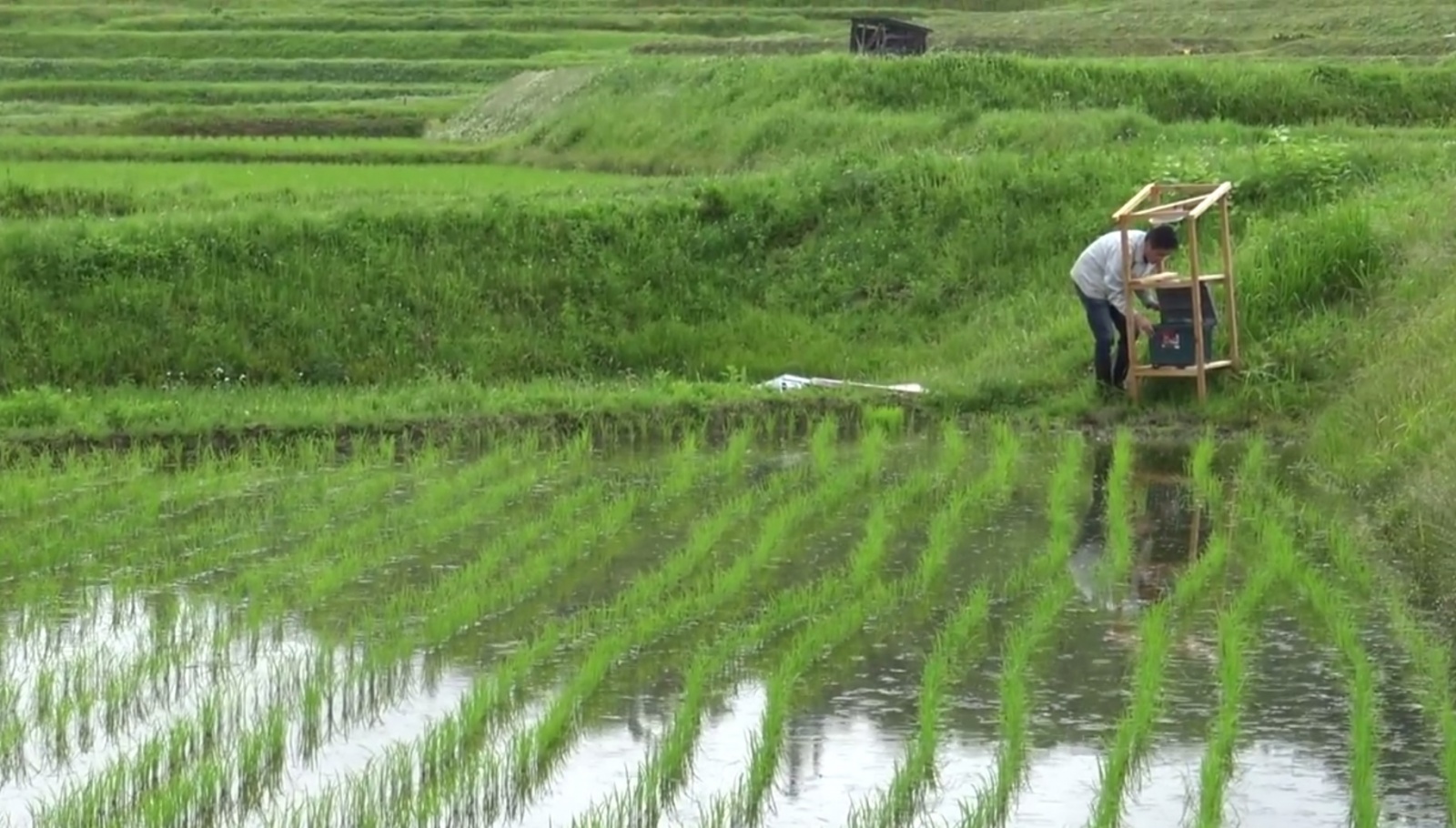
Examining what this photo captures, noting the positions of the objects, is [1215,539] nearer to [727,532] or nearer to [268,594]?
[727,532]

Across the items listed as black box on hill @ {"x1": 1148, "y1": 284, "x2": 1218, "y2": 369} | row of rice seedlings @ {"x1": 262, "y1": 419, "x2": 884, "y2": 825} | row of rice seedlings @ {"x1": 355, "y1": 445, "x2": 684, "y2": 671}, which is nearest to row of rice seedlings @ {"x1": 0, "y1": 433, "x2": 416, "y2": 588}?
row of rice seedlings @ {"x1": 355, "y1": 445, "x2": 684, "y2": 671}

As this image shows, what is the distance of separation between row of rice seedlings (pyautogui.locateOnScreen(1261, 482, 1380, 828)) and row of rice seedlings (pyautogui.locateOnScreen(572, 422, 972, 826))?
5.12 feet

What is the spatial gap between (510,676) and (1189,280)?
494 centimetres

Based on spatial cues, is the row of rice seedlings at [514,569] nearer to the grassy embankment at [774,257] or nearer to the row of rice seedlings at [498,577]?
the row of rice seedlings at [498,577]

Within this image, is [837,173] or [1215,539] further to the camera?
[837,173]

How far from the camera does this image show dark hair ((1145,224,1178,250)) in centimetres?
948

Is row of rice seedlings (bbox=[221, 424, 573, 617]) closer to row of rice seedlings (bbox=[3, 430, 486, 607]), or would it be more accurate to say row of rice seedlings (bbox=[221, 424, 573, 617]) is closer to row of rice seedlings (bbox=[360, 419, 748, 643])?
row of rice seedlings (bbox=[3, 430, 486, 607])

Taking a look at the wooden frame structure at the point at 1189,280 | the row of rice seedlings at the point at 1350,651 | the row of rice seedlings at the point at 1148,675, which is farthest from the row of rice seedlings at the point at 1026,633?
the wooden frame structure at the point at 1189,280

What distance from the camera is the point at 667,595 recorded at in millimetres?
6895

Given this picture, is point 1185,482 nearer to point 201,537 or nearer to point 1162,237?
point 1162,237

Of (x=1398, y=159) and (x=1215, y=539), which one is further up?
(x=1398, y=159)

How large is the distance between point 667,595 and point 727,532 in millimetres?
1018

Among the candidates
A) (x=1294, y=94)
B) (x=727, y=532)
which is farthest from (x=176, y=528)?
(x=1294, y=94)

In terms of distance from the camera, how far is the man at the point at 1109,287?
392 inches
